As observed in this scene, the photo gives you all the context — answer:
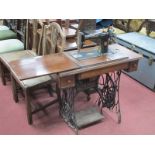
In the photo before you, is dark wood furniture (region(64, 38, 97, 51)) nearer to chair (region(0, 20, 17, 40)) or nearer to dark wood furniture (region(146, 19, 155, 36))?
chair (region(0, 20, 17, 40))

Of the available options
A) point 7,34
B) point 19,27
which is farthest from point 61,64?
point 7,34

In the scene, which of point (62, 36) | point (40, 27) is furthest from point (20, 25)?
point (62, 36)

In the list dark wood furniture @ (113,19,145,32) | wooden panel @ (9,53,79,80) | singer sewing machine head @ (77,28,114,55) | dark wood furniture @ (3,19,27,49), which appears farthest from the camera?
dark wood furniture @ (113,19,145,32)

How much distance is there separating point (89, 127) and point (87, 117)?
12cm

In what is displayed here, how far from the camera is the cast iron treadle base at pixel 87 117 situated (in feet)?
8.45

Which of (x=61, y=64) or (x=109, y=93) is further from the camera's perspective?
(x=109, y=93)

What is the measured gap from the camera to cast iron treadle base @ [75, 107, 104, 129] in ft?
8.45

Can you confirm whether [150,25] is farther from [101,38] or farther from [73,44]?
[101,38]

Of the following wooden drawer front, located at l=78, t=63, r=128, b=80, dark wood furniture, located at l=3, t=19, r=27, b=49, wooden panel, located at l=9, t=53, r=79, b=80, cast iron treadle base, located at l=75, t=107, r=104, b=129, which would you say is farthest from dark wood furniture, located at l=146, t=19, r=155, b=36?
wooden panel, located at l=9, t=53, r=79, b=80

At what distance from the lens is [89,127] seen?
2.61m

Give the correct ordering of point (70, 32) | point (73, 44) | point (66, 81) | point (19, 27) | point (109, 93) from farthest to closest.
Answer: point (19, 27)
point (70, 32)
point (73, 44)
point (109, 93)
point (66, 81)

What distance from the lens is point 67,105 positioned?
2547mm

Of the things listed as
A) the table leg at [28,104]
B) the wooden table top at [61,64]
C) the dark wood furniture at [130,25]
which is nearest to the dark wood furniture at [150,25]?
the dark wood furniture at [130,25]

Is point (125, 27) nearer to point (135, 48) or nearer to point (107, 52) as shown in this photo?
point (135, 48)
